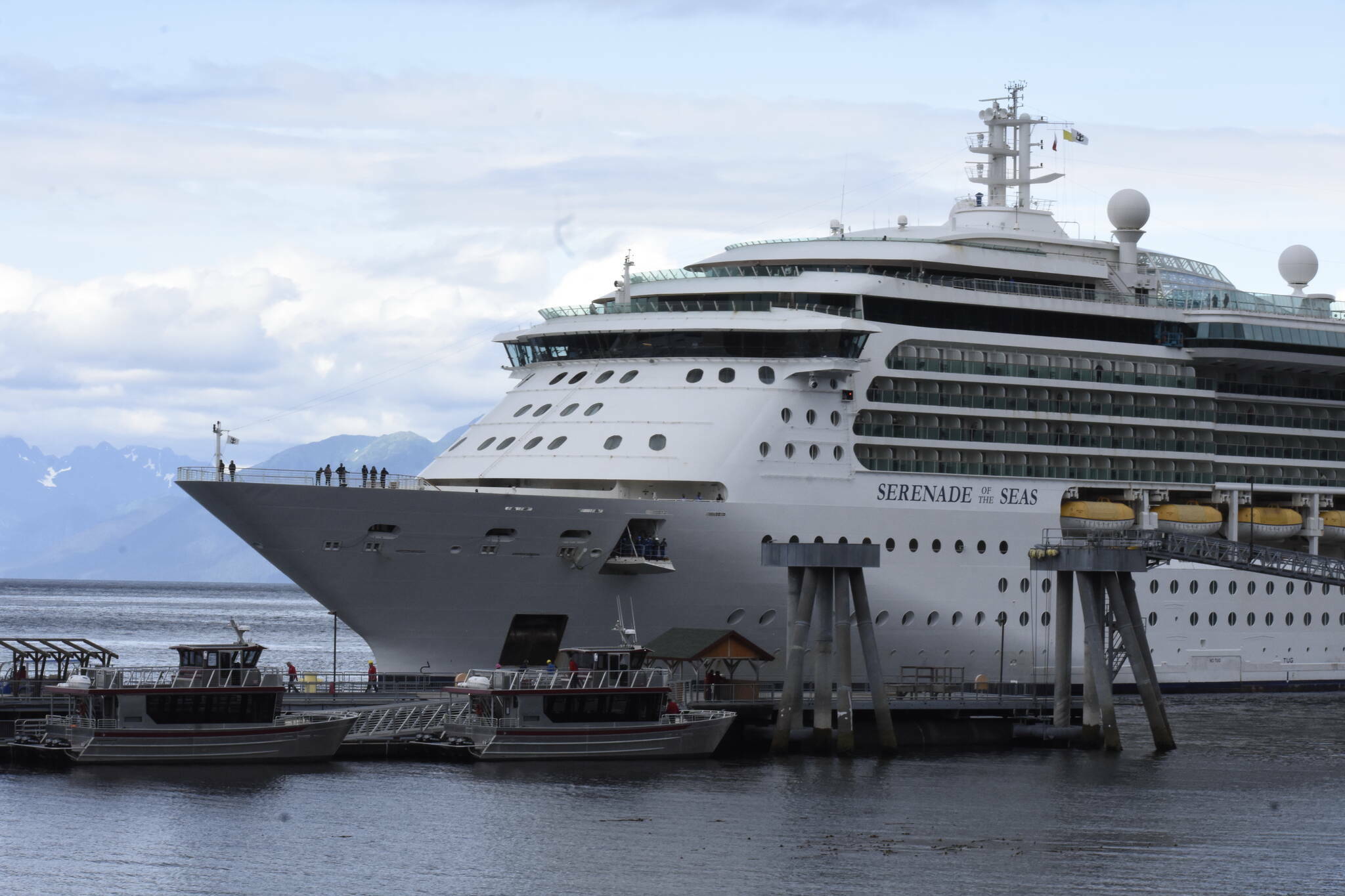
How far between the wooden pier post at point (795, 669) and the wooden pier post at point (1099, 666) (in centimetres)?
610

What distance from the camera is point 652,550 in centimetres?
4244

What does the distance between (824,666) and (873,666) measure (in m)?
1.18

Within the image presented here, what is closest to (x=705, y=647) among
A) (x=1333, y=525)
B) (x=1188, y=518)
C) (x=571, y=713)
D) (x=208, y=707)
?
(x=571, y=713)

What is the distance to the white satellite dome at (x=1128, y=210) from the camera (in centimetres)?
5309

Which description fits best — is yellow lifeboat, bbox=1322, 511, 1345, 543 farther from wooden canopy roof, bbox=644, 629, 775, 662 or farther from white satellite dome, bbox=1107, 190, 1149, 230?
wooden canopy roof, bbox=644, 629, 775, 662

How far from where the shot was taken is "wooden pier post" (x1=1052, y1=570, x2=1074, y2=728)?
4291 centimetres

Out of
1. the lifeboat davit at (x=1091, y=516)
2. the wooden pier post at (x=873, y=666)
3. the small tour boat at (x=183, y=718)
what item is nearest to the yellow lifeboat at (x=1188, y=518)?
the lifeboat davit at (x=1091, y=516)

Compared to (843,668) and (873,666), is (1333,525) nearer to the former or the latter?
(873,666)

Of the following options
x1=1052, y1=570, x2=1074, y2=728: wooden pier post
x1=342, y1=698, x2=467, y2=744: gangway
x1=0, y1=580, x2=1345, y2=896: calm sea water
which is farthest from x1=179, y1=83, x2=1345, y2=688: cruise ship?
x1=0, y1=580, x2=1345, y2=896: calm sea water

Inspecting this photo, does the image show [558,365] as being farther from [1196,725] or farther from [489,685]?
[1196,725]

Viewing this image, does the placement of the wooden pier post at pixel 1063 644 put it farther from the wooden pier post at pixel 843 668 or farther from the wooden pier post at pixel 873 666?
the wooden pier post at pixel 843 668

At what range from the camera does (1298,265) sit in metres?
59.6

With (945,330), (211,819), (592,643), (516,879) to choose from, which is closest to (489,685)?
(592,643)

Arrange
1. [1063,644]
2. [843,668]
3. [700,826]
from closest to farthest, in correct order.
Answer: [700,826], [843,668], [1063,644]
